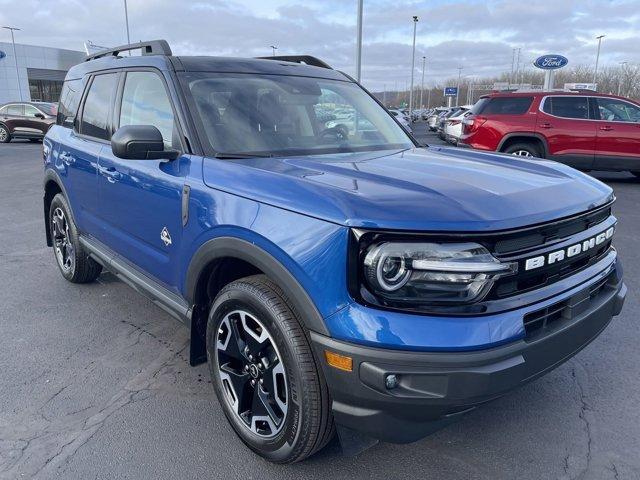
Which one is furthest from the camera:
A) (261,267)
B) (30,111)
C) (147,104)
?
(30,111)

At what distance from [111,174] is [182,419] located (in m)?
1.68

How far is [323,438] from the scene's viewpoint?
2.22 m

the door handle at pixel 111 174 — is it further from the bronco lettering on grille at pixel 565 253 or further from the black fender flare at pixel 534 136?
the black fender flare at pixel 534 136

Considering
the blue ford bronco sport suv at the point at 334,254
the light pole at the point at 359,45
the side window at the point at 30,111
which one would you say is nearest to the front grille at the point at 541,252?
the blue ford bronco sport suv at the point at 334,254

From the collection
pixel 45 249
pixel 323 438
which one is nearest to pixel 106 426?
pixel 323 438

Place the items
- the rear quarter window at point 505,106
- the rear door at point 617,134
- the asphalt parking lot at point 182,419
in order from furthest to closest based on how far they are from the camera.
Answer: the rear quarter window at point 505,106 → the rear door at point 617,134 → the asphalt parking lot at point 182,419

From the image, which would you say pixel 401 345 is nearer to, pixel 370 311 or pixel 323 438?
pixel 370 311

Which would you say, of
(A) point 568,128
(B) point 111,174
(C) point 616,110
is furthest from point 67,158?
(C) point 616,110

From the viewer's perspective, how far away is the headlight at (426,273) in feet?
6.38

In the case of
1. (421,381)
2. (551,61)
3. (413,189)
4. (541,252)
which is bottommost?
(421,381)

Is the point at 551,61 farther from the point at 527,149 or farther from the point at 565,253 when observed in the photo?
the point at 565,253

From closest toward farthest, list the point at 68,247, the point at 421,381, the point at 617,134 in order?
the point at 421,381, the point at 68,247, the point at 617,134

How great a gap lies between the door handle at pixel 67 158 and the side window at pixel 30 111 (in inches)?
736

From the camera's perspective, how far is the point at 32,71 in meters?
47.7
